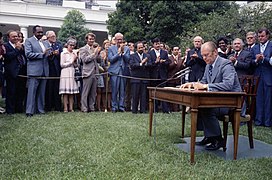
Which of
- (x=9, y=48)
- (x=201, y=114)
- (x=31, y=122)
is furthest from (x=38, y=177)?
(x=9, y=48)

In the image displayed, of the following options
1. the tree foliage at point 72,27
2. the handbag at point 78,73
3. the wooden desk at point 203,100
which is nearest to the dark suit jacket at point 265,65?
the wooden desk at point 203,100

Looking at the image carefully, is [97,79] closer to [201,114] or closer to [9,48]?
[9,48]

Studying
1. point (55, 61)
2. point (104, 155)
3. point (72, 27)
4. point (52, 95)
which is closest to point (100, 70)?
point (55, 61)

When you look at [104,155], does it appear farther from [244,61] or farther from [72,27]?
[72,27]

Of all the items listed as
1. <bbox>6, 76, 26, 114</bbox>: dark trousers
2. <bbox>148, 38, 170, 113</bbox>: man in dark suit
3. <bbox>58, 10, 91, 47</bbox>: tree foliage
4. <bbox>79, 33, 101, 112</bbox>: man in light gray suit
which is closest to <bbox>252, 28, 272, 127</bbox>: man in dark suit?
<bbox>148, 38, 170, 113</bbox>: man in dark suit

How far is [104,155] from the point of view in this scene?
3.39m

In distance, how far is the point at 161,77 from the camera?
24.5 ft

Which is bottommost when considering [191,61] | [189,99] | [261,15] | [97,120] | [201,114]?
[97,120]

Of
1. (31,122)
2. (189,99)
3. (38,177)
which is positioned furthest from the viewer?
(31,122)

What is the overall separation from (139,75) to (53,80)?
6.84 ft

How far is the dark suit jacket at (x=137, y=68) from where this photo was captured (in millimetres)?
7266

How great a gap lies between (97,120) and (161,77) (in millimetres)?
2328

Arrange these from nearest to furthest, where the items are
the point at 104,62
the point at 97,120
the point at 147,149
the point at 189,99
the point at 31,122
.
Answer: the point at 189,99, the point at 147,149, the point at 31,122, the point at 97,120, the point at 104,62

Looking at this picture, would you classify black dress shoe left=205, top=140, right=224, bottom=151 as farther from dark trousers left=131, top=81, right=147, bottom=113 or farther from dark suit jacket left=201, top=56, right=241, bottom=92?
dark trousers left=131, top=81, right=147, bottom=113
